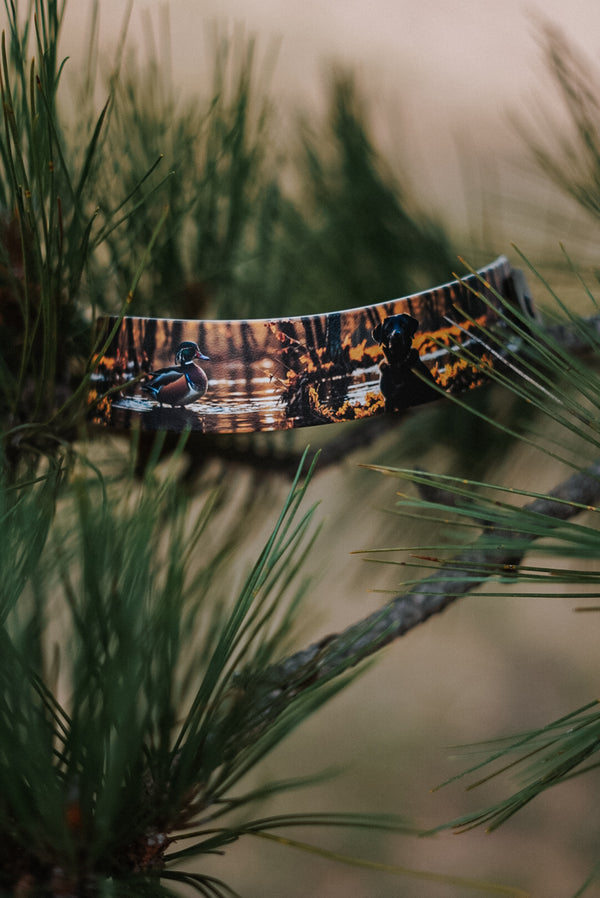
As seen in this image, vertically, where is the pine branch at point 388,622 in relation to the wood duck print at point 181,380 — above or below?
below

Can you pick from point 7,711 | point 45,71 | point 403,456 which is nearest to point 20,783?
point 7,711

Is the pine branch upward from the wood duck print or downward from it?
downward

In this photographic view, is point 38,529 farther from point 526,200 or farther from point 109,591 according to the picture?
point 526,200
